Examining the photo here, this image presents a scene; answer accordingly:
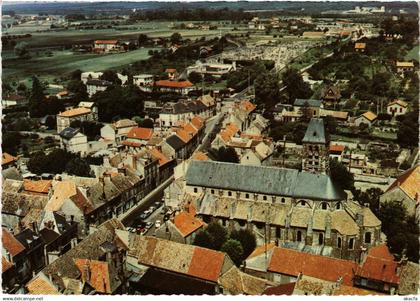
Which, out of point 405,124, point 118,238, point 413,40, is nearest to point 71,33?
point 118,238

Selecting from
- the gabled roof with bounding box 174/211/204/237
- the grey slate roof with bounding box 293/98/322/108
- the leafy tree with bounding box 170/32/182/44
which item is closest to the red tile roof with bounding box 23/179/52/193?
the gabled roof with bounding box 174/211/204/237

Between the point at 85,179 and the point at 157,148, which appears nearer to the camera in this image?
the point at 85,179

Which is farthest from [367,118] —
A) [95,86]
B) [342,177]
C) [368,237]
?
[95,86]

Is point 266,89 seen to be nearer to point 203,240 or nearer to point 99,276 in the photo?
point 203,240

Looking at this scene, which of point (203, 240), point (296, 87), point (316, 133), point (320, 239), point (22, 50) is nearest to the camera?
point (203, 240)

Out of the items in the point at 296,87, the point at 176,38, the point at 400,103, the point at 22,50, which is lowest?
the point at 296,87

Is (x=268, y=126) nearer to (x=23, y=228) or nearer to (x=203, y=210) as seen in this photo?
(x=203, y=210)

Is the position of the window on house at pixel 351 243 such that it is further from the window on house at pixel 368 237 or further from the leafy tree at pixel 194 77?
the leafy tree at pixel 194 77
